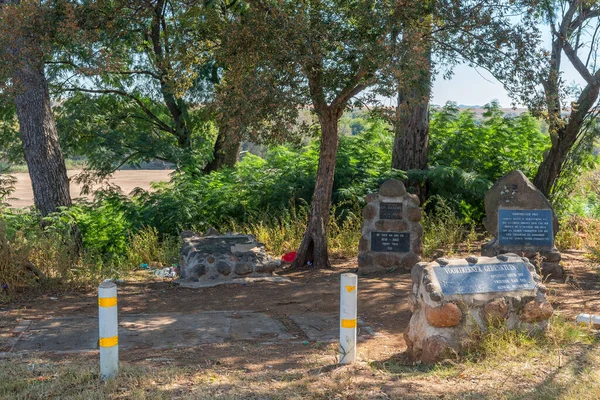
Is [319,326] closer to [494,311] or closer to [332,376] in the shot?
[332,376]

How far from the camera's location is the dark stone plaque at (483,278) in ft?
21.3

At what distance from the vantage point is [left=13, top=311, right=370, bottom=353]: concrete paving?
728 cm

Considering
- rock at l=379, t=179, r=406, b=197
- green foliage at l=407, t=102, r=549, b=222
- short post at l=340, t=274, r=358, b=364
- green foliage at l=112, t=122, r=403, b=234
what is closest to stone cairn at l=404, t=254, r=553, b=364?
short post at l=340, t=274, r=358, b=364

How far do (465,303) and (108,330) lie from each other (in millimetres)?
3218

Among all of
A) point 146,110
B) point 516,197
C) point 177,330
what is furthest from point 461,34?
point 146,110

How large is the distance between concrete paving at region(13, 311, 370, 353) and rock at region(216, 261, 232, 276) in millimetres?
1934

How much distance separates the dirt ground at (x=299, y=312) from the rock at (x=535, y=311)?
0.44 m

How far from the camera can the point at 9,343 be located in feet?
23.8

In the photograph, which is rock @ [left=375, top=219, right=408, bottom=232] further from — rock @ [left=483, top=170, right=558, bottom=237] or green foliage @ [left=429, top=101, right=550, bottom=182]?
green foliage @ [left=429, top=101, right=550, bottom=182]

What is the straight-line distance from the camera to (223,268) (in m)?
10.7

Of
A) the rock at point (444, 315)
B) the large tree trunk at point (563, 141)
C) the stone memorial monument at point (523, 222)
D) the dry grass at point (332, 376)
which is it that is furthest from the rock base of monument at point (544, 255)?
the rock at point (444, 315)

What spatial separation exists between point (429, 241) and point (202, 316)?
20.7 ft

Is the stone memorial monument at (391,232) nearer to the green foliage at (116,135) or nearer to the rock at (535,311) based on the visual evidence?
the rock at (535,311)

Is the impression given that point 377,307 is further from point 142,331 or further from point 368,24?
point 368,24
